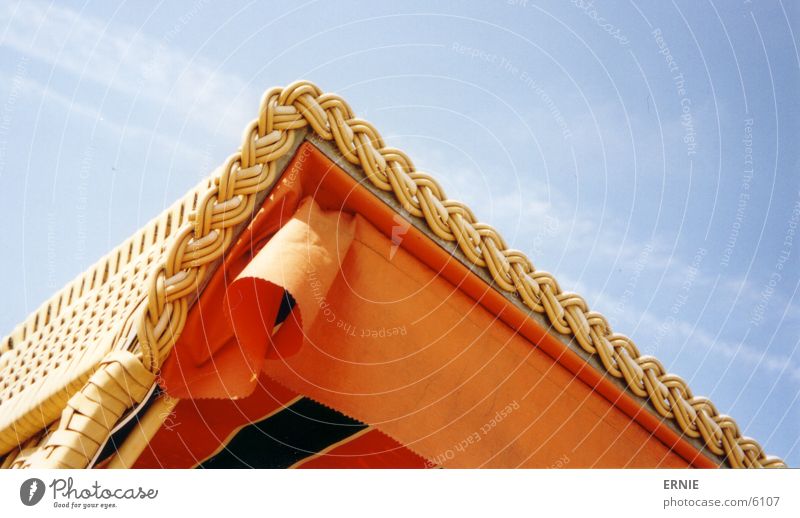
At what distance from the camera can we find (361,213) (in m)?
1.40

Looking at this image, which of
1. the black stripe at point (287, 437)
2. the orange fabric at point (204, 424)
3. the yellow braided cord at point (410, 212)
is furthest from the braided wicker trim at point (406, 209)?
the black stripe at point (287, 437)

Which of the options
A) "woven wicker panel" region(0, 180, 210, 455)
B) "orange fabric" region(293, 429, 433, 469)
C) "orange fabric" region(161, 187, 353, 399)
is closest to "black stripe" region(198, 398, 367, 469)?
"orange fabric" region(293, 429, 433, 469)

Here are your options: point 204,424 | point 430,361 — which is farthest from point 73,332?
point 430,361

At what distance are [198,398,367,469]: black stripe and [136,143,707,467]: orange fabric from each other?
0.31ft

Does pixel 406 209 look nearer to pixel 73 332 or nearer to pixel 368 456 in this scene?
pixel 368 456

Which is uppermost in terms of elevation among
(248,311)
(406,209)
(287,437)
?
(406,209)

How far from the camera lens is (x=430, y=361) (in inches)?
56.7

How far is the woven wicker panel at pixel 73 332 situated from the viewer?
1426 mm

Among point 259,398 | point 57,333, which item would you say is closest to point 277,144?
point 259,398

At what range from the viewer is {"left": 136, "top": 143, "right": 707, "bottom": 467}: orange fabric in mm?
1372

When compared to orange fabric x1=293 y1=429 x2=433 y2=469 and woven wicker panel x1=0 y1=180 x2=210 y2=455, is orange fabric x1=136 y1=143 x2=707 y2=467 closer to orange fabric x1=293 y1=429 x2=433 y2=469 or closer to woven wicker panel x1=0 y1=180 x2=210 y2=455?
orange fabric x1=293 y1=429 x2=433 y2=469

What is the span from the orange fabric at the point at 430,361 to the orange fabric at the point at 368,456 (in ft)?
0.32

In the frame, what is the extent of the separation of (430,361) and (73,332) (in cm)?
86

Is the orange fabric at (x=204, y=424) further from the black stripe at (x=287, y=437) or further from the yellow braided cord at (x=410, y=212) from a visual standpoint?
the yellow braided cord at (x=410, y=212)
